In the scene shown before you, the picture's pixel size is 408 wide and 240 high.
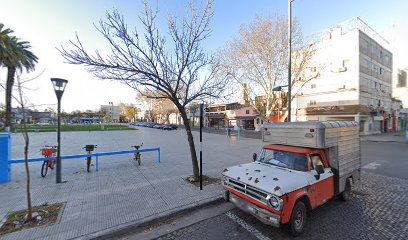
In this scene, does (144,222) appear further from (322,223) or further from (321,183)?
(321,183)

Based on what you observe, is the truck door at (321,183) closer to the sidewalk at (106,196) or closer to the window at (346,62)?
the sidewalk at (106,196)

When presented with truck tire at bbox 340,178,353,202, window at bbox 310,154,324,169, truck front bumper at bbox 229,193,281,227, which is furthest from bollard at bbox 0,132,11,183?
truck tire at bbox 340,178,353,202

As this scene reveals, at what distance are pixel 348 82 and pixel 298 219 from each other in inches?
1092

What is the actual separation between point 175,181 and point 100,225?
9.31 ft

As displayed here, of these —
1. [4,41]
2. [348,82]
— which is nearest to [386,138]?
[348,82]

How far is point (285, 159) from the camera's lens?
4.34 metres

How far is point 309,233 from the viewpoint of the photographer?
3.55 meters

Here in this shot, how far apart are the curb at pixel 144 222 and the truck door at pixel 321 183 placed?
97.3 inches

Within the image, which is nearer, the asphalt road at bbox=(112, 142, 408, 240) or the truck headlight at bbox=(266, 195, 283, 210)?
the truck headlight at bbox=(266, 195, 283, 210)

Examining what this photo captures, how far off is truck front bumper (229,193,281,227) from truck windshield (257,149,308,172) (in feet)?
4.18

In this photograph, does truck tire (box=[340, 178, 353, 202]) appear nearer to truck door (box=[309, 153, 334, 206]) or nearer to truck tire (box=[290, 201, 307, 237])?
truck door (box=[309, 153, 334, 206])

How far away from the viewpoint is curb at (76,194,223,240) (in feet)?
11.2

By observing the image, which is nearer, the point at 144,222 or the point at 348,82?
the point at 144,222

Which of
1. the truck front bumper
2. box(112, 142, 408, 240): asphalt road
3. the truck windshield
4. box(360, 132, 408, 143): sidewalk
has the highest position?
the truck windshield
